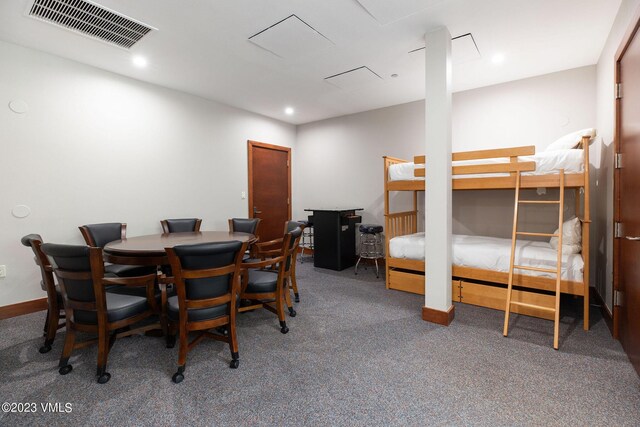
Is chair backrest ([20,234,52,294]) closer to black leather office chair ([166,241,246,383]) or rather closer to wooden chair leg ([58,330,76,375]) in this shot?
wooden chair leg ([58,330,76,375])

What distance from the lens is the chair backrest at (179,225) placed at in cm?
387

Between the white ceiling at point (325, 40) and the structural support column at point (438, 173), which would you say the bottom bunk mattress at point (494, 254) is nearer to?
the structural support column at point (438, 173)

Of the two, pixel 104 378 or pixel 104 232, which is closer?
pixel 104 378

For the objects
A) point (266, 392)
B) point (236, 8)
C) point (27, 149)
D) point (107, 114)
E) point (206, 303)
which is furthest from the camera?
point (107, 114)

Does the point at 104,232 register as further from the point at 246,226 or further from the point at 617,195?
the point at 617,195

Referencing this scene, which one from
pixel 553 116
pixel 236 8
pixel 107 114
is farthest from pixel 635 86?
pixel 107 114

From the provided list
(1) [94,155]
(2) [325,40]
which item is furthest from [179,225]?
(2) [325,40]

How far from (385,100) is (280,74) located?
6.09 feet

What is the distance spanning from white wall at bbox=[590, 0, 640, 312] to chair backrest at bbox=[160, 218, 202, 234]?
4.56 meters

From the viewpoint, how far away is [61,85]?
3195 mm

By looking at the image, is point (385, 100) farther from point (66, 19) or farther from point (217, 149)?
point (66, 19)

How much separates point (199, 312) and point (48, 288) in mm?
1223

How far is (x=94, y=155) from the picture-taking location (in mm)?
3447

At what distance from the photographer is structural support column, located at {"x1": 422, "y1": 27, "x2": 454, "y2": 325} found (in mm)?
2648
